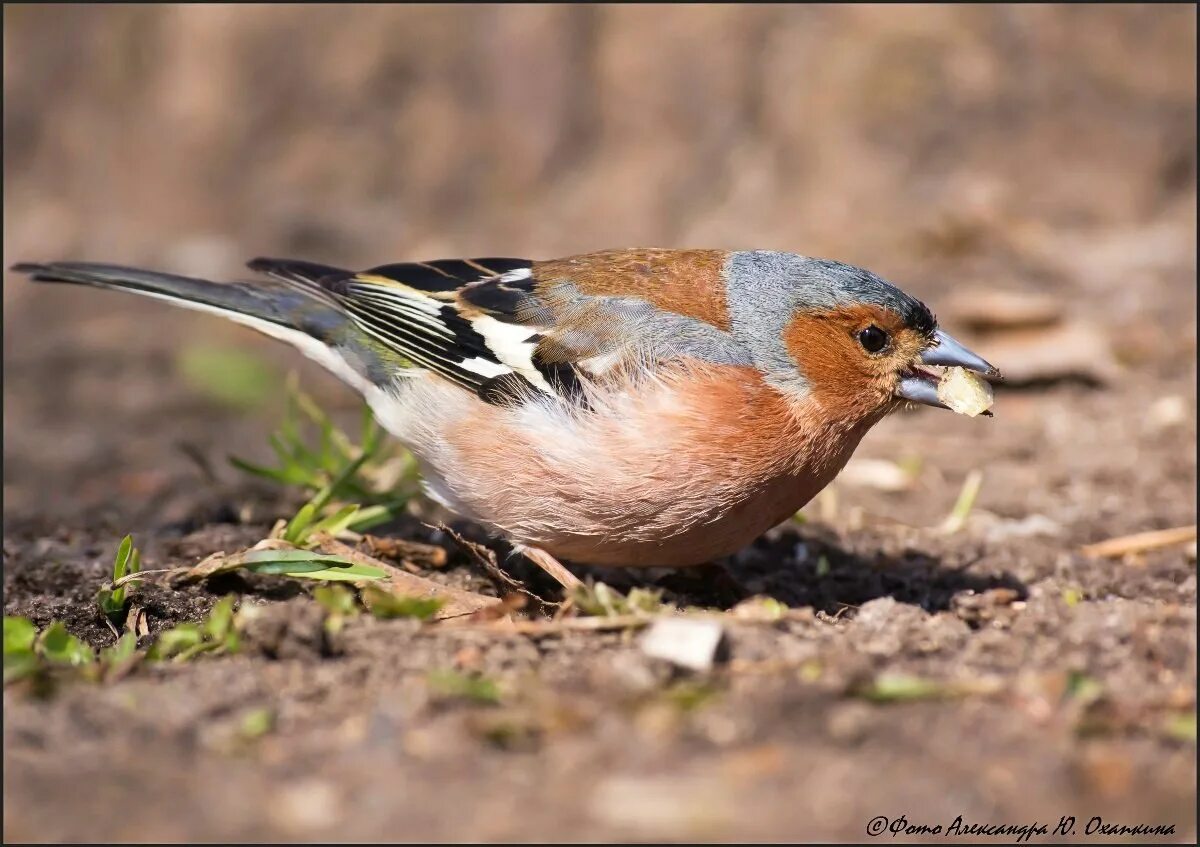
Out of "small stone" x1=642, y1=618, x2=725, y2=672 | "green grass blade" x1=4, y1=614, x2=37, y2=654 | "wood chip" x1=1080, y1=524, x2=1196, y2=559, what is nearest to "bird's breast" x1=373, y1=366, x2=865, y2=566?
"small stone" x1=642, y1=618, x2=725, y2=672

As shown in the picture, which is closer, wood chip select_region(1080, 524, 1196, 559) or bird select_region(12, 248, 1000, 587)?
bird select_region(12, 248, 1000, 587)

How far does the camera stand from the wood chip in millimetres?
4840

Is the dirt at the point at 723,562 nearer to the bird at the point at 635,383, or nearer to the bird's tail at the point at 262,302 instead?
the bird at the point at 635,383

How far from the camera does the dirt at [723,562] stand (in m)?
2.56

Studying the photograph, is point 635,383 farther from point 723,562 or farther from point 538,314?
point 723,562

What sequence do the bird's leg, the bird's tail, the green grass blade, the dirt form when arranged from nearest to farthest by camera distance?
the dirt < the green grass blade < the bird's leg < the bird's tail

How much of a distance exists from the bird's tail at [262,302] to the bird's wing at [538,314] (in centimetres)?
16

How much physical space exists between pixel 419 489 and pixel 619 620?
1.80 m

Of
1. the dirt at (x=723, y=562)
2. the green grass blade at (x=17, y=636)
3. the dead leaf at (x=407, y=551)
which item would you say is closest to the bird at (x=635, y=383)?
the dead leaf at (x=407, y=551)

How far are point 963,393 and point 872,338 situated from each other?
0.36 m

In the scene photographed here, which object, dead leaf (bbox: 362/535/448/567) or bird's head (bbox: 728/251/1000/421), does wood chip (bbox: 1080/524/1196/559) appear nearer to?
bird's head (bbox: 728/251/1000/421)

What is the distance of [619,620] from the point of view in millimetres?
3414

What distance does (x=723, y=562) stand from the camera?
4.87 m

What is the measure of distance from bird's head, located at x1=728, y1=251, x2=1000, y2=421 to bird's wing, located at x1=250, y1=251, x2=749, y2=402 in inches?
5.2
